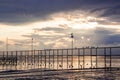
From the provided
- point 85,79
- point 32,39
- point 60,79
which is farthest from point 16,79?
point 32,39

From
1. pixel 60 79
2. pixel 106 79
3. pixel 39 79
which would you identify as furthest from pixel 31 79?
pixel 106 79

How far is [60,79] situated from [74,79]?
1.73m

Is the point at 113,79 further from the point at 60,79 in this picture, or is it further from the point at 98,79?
the point at 60,79

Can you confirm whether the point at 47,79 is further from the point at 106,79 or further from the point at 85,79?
the point at 106,79

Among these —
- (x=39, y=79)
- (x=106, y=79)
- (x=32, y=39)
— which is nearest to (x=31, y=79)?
(x=39, y=79)

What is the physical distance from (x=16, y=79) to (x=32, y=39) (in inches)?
2381

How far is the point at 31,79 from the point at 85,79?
21.5 ft

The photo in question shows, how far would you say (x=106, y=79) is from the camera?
3494 centimetres

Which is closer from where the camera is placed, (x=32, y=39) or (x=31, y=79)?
(x=31, y=79)

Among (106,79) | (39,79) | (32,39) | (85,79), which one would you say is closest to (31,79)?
(39,79)

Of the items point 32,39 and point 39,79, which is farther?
point 32,39

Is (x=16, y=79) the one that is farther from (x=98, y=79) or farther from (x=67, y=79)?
(x=98, y=79)

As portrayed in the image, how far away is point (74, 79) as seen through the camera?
3550 cm

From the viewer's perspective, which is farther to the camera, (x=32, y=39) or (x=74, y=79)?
(x=32, y=39)
